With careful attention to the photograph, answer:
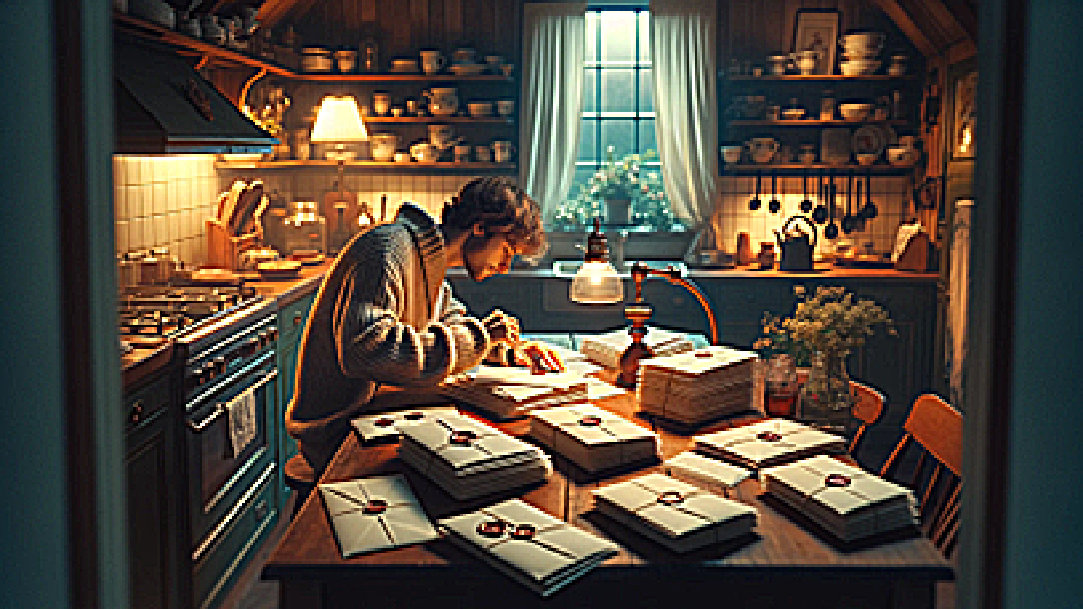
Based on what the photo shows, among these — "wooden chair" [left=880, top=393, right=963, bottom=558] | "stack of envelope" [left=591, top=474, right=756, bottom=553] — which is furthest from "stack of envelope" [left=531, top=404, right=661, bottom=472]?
"wooden chair" [left=880, top=393, right=963, bottom=558]

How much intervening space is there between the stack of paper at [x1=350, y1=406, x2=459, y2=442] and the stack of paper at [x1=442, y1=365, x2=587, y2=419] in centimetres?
17

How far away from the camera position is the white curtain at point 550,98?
6309mm

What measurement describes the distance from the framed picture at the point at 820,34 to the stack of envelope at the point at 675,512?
4.92m

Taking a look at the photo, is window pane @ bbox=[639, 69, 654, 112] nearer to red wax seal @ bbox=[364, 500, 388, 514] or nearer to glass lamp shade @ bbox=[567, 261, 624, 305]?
glass lamp shade @ bbox=[567, 261, 624, 305]

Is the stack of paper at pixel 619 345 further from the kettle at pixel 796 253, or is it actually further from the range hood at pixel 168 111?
the kettle at pixel 796 253

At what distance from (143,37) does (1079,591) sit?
399cm

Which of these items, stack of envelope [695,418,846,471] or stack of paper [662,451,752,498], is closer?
stack of paper [662,451,752,498]

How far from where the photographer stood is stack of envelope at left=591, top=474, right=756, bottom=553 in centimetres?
167

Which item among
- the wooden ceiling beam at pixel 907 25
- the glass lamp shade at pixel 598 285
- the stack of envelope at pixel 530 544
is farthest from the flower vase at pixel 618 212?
the stack of envelope at pixel 530 544

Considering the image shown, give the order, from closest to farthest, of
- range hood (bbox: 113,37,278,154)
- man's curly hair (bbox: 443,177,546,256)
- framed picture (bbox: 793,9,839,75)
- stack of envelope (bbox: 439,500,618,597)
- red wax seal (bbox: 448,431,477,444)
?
1. stack of envelope (bbox: 439,500,618,597)
2. red wax seal (bbox: 448,431,477,444)
3. man's curly hair (bbox: 443,177,546,256)
4. range hood (bbox: 113,37,278,154)
5. framed picture (bbox: 793,9,839,75)

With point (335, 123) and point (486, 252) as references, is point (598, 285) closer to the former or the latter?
point (486, 252)

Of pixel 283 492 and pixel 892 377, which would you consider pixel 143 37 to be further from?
pixel 892 377

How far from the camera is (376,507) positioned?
72.5 inches

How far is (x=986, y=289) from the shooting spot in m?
1.06
